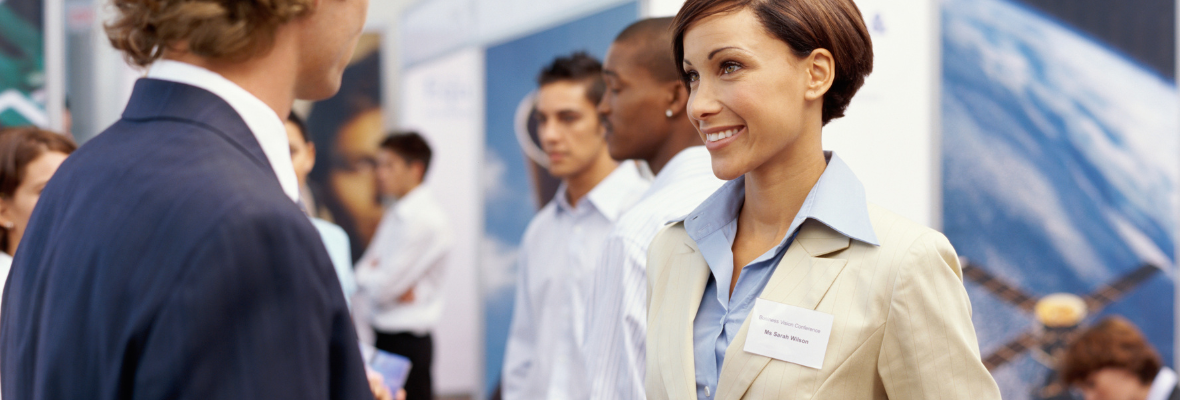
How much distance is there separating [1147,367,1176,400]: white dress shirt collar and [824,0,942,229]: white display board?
145 cm

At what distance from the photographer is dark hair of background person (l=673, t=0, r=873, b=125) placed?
123 cm

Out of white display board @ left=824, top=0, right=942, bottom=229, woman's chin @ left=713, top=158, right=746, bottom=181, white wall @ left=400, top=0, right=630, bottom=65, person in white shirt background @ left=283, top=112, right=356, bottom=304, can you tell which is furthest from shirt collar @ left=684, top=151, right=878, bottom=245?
person in white shirt background @ left=283, top=112, right=356, bottom=304

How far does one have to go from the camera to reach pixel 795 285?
1.21 m

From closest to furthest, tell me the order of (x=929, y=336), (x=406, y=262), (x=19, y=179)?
1. (x=929, y=336)
2. (x=19, y=179)
3. (x=406, y=262)

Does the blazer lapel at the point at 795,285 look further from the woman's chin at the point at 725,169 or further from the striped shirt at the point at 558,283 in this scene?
the striped shirt at the point at 558,283

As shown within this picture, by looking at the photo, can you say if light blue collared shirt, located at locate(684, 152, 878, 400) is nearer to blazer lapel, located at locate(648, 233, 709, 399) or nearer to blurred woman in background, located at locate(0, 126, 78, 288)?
blazer lapel, located at locate(648, 233, 709, 399)

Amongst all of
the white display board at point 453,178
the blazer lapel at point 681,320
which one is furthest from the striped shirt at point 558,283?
the white display board at point 453,178

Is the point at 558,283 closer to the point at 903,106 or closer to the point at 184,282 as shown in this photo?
the point at 903,106

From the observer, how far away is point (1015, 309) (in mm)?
3367

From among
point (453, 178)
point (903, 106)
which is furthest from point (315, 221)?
point (453, 178)

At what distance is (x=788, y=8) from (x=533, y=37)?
8.64 ft

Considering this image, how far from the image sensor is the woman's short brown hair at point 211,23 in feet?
2.52

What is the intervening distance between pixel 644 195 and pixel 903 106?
74 centimetres

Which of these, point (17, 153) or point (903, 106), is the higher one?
point (17, 153)
